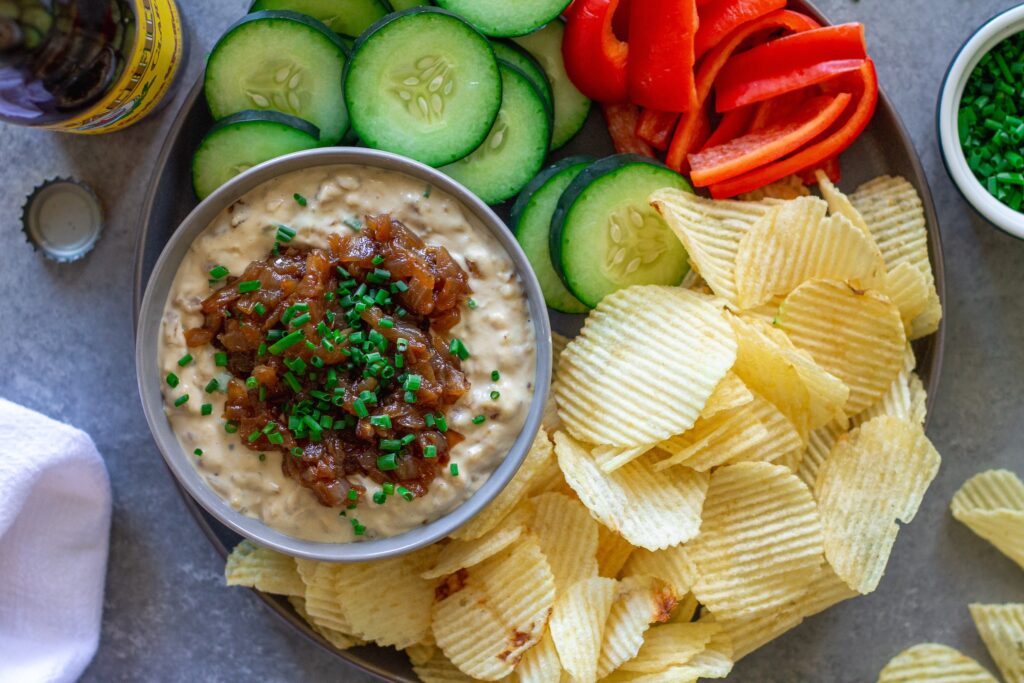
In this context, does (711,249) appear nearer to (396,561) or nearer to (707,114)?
(707,114)

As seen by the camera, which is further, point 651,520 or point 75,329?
point 75,329

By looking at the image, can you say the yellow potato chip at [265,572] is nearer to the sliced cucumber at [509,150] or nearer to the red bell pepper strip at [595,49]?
the sliced cucumber at [509,150]

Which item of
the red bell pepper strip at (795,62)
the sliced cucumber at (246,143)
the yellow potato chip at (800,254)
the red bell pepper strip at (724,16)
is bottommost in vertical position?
the yellow potato chip at (800,254)

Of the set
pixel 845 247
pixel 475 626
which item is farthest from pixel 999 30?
pixel 475 626

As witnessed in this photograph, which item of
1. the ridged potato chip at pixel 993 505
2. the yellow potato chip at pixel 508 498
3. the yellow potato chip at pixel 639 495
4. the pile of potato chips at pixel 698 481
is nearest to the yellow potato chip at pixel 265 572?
the pile of potato chips at pixel 698 481

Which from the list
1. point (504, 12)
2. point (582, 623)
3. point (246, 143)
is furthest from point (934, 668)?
point (246, 143)

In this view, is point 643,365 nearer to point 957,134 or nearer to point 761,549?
point 761,549

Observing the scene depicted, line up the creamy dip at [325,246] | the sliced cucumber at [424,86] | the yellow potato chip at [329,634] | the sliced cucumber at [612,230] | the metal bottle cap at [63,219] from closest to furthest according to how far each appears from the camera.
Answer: the creamy dip at [325,246]
the sliced cucumber at [424,86]
the sliced cucumber at [612,230]
the yellow potato chip at [329,634]
the metal bottle cap at [63,219]
